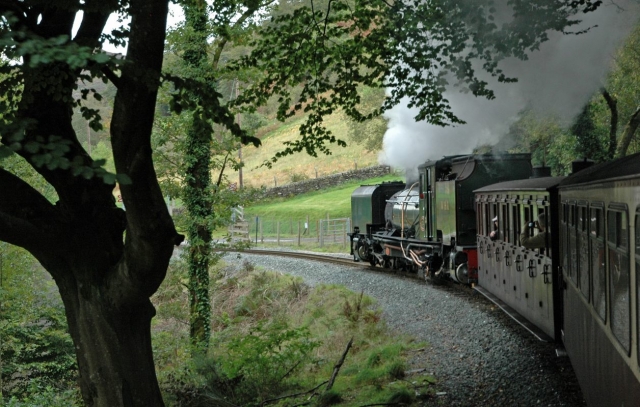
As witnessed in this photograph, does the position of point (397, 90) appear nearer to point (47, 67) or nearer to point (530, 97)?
point (530, 97)

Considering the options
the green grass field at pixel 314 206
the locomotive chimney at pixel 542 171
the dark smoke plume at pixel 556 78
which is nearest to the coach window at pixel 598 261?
the dark smoke plume at pixel 556 78

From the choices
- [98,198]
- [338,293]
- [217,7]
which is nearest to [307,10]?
[217,7]

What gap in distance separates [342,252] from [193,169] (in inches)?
590

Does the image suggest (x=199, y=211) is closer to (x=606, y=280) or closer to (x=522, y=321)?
(x=522, y=321)

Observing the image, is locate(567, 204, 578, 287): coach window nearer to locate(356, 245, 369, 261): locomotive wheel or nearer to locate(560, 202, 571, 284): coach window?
locate(560, 202, 571, 284): coach window

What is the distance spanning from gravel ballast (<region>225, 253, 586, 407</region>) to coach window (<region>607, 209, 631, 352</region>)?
3.63m

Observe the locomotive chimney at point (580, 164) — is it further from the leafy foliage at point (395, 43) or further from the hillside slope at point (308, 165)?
the hillside slope at point (308, 165)

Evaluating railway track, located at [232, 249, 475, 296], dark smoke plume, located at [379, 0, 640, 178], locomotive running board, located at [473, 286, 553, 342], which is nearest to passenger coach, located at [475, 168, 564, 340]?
locomotive running board, located at [473, 286, 553, 342]

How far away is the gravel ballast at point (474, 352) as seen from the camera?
8.33 metres

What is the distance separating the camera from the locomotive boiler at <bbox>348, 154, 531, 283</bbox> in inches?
641

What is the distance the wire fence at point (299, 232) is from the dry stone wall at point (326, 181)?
794cm

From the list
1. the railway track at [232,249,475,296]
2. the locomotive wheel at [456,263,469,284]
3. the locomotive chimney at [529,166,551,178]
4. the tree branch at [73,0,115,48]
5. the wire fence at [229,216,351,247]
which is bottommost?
the railway track at [232,249,475,296]

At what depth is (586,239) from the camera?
18.7ft

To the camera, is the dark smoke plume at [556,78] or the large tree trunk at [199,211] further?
the large tree trunk at [199,211]
